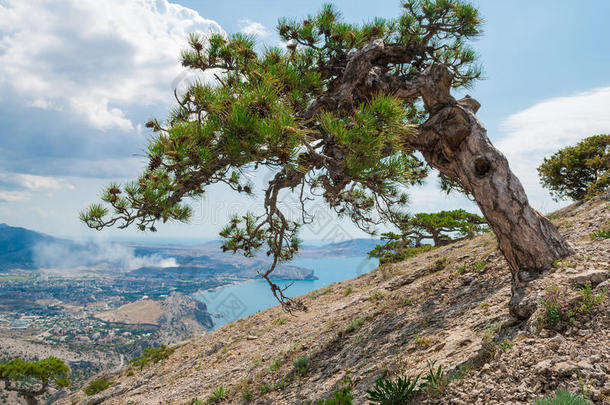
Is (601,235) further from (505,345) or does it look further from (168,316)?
(168,316)

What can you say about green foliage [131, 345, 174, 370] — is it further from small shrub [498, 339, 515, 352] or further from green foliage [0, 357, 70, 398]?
small shrub [498, 339, 515, 352]

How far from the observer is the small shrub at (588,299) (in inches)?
107

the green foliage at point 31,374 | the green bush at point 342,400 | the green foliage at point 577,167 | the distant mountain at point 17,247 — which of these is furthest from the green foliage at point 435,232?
the distant mountain at point 17,247

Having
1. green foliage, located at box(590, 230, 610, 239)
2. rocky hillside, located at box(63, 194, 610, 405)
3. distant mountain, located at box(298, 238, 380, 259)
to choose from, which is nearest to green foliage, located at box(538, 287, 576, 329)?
rocky hillside, located at box(63, 194, 610, 405)

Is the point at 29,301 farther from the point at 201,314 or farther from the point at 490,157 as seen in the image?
the point at 490,157

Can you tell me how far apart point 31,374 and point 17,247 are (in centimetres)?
17303

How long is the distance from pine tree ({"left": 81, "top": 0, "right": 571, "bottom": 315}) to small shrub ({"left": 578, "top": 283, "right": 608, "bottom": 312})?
0.61 m

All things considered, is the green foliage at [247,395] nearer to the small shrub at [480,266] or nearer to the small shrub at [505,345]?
the small shrub at [505,345]

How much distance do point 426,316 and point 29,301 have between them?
11935cm

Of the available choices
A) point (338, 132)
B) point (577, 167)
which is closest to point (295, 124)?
point (338, 132)

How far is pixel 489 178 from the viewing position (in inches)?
162

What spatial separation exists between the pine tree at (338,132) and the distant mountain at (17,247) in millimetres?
184265

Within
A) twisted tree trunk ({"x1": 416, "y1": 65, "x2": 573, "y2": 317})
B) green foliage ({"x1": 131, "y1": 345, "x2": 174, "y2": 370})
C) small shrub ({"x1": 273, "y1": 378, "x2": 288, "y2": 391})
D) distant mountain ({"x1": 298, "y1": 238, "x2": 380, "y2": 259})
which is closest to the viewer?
twisted tree trunk ({"x1": 416, "y1": 65, "x2": 573, "y2": 317})

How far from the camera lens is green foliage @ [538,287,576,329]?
8.99ft
